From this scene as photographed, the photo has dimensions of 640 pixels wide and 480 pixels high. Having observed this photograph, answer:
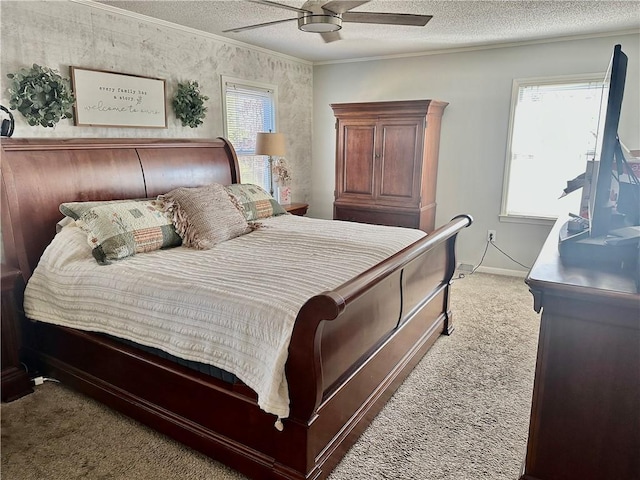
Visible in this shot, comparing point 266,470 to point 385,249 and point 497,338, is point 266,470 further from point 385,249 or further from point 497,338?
point 497,338

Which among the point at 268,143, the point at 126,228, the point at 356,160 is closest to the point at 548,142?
the point at 356,160

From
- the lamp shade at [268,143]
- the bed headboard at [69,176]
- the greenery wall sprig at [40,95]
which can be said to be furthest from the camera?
the lamp shade at [268,143]

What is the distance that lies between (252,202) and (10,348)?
1.89 meters

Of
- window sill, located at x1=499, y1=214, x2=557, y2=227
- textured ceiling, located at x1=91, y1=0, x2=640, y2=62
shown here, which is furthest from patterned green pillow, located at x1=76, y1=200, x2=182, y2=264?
window sill, located at x1=499, y1=214, x2=557, y2=227

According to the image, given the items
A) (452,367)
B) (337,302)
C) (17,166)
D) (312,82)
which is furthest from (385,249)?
(312,82)

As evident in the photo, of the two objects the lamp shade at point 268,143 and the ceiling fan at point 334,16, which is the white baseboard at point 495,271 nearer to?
the lamp shade at point 268,143

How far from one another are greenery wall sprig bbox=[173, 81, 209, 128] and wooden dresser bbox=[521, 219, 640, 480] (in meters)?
3.23

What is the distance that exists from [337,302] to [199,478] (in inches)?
41.2

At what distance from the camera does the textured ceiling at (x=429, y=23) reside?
10.3 feet

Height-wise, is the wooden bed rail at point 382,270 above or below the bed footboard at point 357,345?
above

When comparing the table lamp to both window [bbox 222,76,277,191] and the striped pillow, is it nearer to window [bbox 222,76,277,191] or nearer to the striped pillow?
window [bbox 222,76,277,191]

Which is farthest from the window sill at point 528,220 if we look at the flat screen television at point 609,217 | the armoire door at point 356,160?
the flat screen television at point 609,217

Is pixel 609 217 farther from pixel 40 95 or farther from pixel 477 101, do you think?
pixel 477 101

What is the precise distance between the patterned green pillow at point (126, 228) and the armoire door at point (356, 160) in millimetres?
2470
